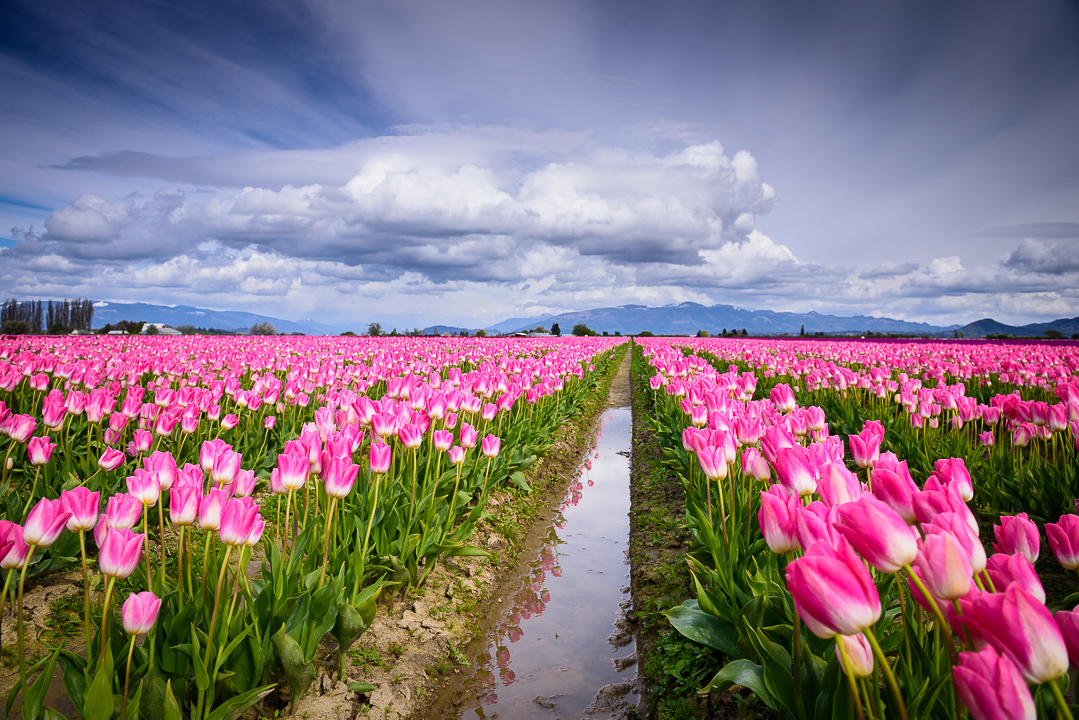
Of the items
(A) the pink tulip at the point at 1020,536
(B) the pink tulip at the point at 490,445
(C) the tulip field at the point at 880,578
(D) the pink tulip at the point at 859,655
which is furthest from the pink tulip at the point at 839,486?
(B) the pink tulip at the point at 490,445

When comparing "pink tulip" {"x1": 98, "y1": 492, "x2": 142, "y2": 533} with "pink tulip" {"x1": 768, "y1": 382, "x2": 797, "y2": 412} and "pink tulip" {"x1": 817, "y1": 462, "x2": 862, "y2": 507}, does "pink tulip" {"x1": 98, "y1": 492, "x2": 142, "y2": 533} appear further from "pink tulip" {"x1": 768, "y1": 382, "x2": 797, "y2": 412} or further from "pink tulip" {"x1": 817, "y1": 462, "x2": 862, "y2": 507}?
"pink tulip" {"x1": 768, "y1": 382, "x2": 797, "y2": 412}

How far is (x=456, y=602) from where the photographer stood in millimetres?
3982

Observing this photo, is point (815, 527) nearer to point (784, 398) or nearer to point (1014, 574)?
point (1014, 574)

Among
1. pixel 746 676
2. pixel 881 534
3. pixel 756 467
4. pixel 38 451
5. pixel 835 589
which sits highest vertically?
pixel 881 534

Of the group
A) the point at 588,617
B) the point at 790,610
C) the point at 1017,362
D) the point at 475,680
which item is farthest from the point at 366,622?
the point at 1017,362

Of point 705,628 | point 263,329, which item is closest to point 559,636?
point 705,628

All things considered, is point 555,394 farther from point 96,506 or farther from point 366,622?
point 96,506

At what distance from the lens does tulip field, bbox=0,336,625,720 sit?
2084 millimetres

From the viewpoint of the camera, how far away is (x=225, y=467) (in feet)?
8.58

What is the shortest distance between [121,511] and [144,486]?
0.70 ft

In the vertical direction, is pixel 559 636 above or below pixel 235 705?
below

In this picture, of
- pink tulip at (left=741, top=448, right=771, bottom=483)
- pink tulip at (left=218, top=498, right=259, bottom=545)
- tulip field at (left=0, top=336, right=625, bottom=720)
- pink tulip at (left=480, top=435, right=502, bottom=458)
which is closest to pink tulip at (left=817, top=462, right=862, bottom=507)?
pink tulip at (left=741, top=448, right=771, bottom=483)

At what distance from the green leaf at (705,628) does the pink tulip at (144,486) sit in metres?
2.51

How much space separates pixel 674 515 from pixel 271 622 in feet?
13.4
